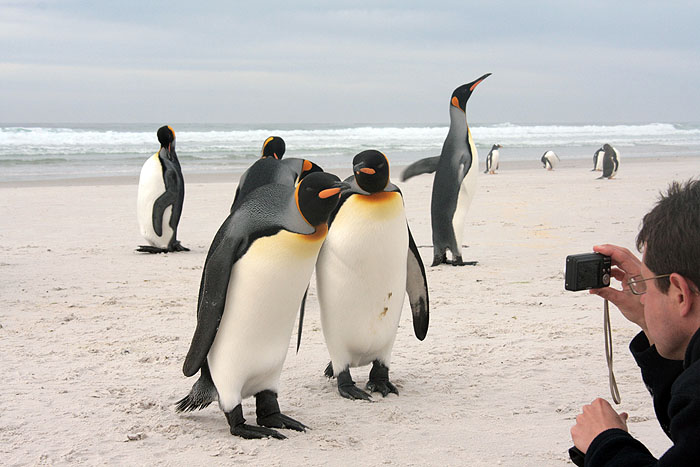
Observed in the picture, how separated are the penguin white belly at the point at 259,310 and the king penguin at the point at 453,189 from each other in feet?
14.1

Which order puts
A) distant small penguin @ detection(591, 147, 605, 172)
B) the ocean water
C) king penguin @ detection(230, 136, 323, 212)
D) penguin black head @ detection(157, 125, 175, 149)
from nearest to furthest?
king penguin @ detection(230, 136, 323, 212) → penguin black head @ detection(157, 125, 175, 149) → distant small penguin @ detection(591, 147, 605, 172) → the ocean water

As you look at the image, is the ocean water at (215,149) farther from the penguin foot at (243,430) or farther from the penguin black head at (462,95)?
the penguin foot at (243,430)

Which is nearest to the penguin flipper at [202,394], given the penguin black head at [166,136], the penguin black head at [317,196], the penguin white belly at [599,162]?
the penguin black head at [317,196]

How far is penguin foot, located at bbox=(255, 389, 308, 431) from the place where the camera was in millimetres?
3148

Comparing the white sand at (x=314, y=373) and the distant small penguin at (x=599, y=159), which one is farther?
the distant small penguin at (x=599, y=159)

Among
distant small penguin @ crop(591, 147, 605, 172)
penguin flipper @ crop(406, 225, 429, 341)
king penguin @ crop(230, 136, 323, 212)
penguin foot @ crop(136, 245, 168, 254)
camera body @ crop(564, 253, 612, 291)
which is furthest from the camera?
distant small penguin @ crop(591, 147, 605, 172)

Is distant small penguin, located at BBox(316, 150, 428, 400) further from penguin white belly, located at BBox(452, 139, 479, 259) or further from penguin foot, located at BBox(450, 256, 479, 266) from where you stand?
penguin white belly, located at BBox(452, 139, 479, 259)

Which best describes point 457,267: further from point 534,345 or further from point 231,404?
point 231,404

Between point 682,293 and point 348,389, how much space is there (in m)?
2.43

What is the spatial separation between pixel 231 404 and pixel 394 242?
1.08m

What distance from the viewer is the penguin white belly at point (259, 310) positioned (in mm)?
2916

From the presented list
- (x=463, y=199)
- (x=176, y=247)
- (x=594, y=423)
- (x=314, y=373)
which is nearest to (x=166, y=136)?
(x=176, y=247)

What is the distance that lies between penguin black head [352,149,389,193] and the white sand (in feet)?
3.31

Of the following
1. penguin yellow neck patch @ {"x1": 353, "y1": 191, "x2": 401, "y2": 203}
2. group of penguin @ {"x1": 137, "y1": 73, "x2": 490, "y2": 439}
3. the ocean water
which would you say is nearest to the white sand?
group of penguin @ {"x1": 137, "y1": 73, "x2": 490, "y2": 439}
